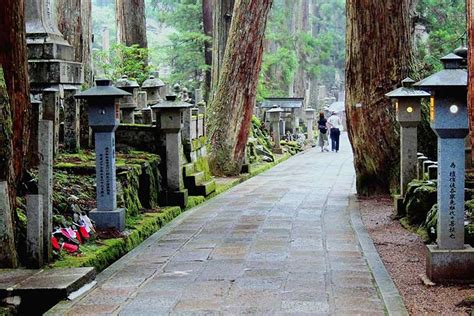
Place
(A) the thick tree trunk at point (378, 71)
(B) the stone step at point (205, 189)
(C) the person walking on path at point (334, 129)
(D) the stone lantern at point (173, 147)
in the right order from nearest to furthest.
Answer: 1. (D) the stone lantern at point (173, 147)
2. (A) the thick tree trunk at point (378, 71)
3. (B) the stone step at point (205, 189)
4. (C) the person walking on path at point (334, 129)

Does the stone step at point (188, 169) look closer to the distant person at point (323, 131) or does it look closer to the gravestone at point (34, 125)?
the gravestone at point (34, 125)

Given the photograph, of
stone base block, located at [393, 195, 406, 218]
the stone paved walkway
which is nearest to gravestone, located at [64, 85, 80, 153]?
the stone paved walkway

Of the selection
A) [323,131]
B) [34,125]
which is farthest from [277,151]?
[34,125]

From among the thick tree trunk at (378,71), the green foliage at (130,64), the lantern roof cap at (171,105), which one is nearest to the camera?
the lantern roof cap at (171,105)

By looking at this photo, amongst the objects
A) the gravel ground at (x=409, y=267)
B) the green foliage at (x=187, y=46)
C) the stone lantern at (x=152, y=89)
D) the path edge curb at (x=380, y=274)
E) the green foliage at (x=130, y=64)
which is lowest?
the gravel ground at (x=409, y=267)

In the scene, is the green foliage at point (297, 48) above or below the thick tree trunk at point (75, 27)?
above

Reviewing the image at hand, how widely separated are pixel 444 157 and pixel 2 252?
391 cm

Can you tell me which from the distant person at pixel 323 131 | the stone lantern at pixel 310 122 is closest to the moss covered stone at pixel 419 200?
the distant person at pixel 323 131

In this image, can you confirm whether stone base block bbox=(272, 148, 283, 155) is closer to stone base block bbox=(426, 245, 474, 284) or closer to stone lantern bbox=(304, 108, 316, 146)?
stone lantern bbox=(304, 108, 316, 146)

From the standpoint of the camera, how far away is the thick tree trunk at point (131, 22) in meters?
22.7

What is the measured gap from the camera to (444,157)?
650cm

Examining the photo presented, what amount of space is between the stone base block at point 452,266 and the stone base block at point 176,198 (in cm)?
562

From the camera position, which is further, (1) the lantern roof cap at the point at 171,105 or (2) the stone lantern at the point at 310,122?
(2) the stone lantern at the point at 310,122

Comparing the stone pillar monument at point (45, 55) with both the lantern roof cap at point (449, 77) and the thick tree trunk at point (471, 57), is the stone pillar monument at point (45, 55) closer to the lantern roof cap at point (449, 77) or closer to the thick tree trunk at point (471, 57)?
the lantern roof cap at point (449, 77)
